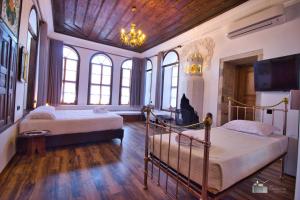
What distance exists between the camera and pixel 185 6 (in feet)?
11.5

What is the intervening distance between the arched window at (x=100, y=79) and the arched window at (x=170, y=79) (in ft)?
7.90

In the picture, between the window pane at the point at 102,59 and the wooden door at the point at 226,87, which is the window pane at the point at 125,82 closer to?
the window pane at the point at 102,59

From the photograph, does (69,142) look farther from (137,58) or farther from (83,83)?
(137,58)

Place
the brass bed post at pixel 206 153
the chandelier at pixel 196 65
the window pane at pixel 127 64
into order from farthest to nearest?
the window pane at pixel 127 64, the chandelier at pixel 196 65, the brass bed post at pixel 206 153

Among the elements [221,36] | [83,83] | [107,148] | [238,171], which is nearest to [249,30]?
[221,36]

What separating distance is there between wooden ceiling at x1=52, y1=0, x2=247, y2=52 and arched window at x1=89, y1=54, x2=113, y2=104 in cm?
127

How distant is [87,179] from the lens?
2082 millimetres

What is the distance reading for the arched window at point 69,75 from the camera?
19.7ft

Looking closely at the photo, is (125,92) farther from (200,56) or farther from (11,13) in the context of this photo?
(11,13)

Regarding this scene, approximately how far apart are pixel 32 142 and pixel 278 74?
14.8 feet

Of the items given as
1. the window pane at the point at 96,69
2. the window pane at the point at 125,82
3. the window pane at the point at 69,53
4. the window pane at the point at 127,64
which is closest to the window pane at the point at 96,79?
the window pane at the point at 96,69

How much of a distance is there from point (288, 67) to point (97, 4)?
4068 mm

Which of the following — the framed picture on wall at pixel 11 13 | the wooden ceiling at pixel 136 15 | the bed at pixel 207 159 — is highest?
the wooden ceiling at pixel 136 15

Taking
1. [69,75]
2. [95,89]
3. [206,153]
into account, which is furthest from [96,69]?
[206,153]
